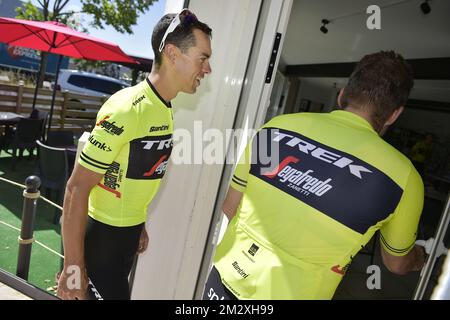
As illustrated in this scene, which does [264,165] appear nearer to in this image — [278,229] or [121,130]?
[278,229]

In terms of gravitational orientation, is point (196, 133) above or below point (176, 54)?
below

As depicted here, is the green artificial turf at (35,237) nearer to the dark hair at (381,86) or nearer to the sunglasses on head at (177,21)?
the sunglasses on head at (177,21)

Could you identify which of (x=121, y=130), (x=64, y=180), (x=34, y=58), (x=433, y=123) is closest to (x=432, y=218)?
(x=433, y=123)

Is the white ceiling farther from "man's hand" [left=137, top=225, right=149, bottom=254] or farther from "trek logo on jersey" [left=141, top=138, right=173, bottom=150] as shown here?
"man's hand" [left=137, top=225, right=149, bottom=254]

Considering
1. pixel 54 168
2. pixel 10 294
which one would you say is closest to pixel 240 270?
pixel 10 294

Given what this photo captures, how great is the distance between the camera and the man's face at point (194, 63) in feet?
5.69

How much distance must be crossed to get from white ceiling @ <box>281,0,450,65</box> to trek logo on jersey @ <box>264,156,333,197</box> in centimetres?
441

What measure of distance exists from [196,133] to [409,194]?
139 cm

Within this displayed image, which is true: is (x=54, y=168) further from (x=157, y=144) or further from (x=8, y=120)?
(x=157, y=144)

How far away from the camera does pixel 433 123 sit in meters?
12.6

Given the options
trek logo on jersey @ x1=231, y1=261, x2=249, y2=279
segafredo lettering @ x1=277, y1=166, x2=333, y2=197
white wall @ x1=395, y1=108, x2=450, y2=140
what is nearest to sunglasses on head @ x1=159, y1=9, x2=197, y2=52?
segafredo lettering @ x1=277, y1=166, x2=333, y2=197

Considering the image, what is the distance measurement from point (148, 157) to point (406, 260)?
123cm

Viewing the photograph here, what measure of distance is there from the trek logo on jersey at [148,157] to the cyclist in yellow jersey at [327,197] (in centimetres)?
51

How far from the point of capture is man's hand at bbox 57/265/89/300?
157 centimetres
